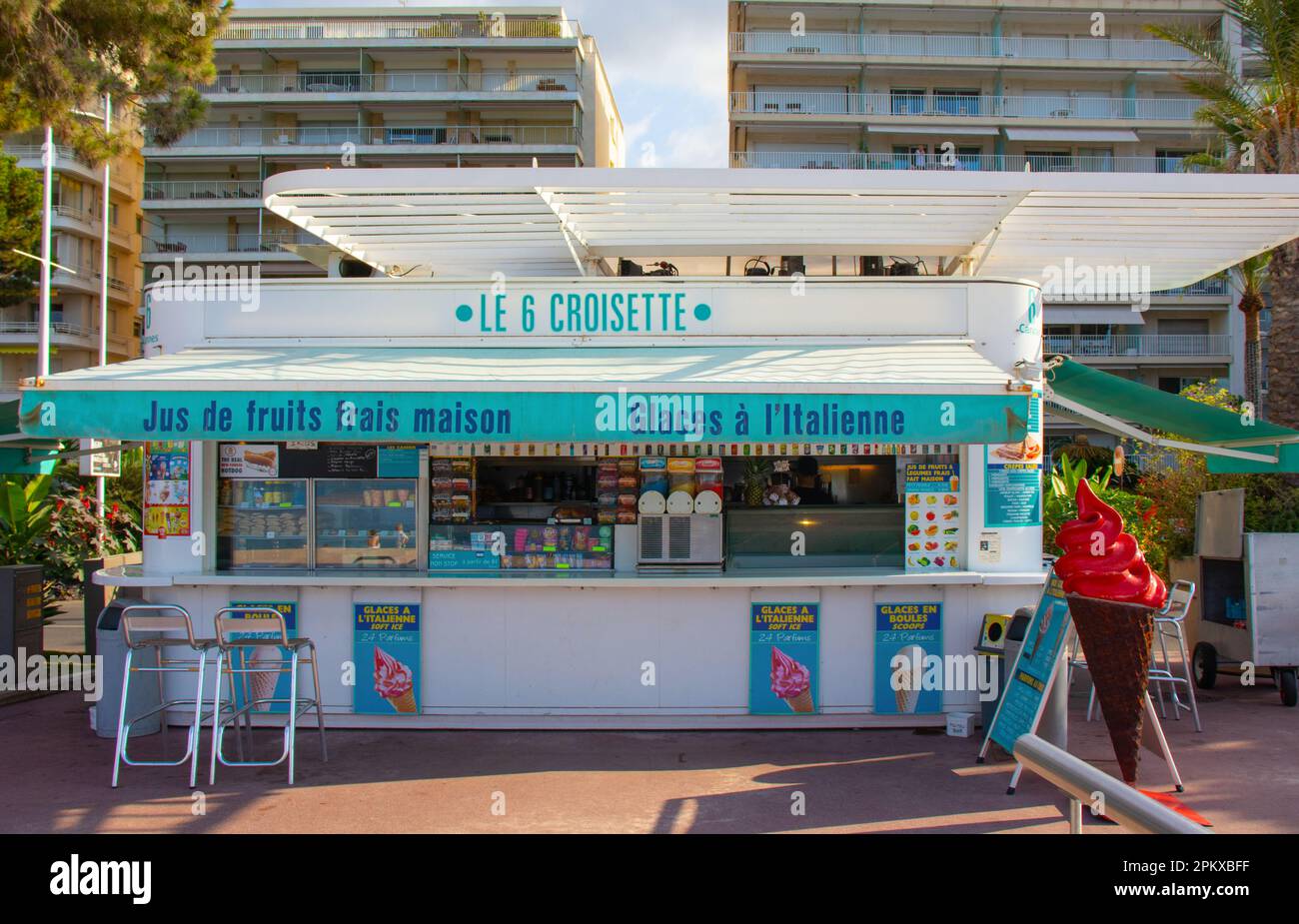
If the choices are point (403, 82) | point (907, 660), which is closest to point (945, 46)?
point (403, 82)

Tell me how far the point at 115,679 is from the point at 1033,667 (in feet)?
21.3

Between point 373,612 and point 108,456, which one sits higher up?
point 108,456

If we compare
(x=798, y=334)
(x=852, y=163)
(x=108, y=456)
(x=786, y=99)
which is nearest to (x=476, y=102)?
(x=786, y=99)

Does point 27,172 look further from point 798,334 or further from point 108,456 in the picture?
point 798,334

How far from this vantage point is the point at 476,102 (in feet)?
148

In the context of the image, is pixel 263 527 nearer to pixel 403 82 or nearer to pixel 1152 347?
pixel 1152 347

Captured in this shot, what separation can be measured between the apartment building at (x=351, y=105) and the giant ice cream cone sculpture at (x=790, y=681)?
130 ft

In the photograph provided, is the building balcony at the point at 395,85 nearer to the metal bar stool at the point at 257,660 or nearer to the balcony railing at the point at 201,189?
the balcony railing at the point at 201,189

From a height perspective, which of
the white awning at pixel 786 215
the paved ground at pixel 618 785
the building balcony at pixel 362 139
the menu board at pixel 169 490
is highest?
the building balcony at pixel 362 139

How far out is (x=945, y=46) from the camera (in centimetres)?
4269

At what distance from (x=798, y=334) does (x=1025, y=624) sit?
8.95 feet

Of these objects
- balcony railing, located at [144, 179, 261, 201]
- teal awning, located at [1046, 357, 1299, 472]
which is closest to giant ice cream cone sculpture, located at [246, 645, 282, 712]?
teal awning, located at [1046, 357, 1299, 472]

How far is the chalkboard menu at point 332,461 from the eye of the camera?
8.09m

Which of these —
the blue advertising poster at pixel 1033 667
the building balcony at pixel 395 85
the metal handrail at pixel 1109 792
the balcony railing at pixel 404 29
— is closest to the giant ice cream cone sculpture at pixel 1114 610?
the blue advertising poster at pixel 1033 667
